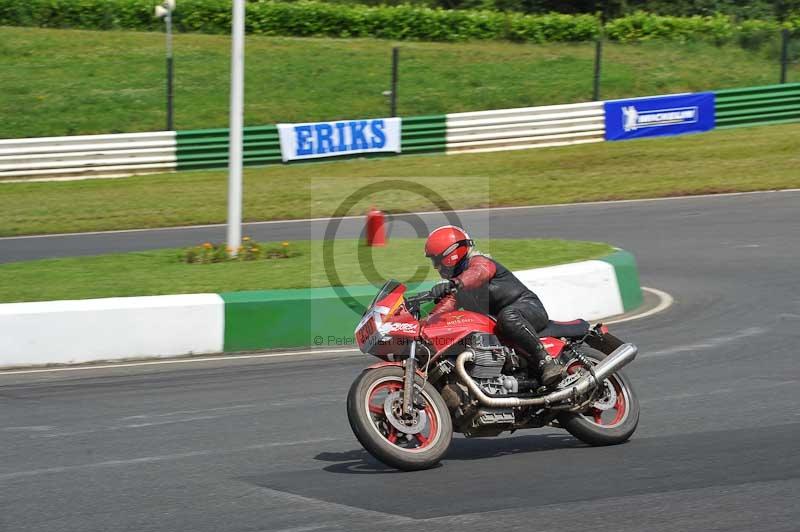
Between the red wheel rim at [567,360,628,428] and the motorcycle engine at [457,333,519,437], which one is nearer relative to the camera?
the motorcycle engine at [457,333,519,437]

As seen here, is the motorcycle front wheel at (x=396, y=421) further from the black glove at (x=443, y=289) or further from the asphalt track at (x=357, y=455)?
the black glove at (x=443, y=289)

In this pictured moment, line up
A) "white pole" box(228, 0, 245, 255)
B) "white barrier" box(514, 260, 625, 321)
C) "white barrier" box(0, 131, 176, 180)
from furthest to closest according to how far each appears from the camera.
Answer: "white barrier" box(0, 131, 176, 180)
"white pole" box(228, 0, 245, 255)
"white barrier" box(514, 260, 625, 321)

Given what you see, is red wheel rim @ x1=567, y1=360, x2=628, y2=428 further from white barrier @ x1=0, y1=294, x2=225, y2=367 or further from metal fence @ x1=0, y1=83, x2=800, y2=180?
metal fence @ x1=0, y1=83, x2=800, y2=180

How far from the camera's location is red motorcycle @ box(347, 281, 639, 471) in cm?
662

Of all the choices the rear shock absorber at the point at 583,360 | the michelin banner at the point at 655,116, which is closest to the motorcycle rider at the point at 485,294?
the rear shock absorber at the point at 583,360

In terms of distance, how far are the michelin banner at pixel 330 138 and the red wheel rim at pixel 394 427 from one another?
1928 centimetres

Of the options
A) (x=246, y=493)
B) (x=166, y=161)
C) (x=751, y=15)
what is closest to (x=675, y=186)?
(x=166, y=161)

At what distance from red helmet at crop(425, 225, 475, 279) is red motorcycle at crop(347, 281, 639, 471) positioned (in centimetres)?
24

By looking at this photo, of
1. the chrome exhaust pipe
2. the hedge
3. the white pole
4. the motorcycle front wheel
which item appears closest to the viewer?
the motorcycle front wheel

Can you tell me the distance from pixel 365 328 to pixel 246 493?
1183 mm

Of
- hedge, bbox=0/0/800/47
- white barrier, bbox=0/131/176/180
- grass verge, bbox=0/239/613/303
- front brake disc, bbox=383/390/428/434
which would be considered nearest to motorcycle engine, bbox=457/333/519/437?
front brake disc, bbox=383/390/428/434

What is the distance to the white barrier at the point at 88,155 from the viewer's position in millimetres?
24375

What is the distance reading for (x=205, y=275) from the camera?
41.7ft

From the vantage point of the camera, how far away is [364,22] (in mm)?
38906
